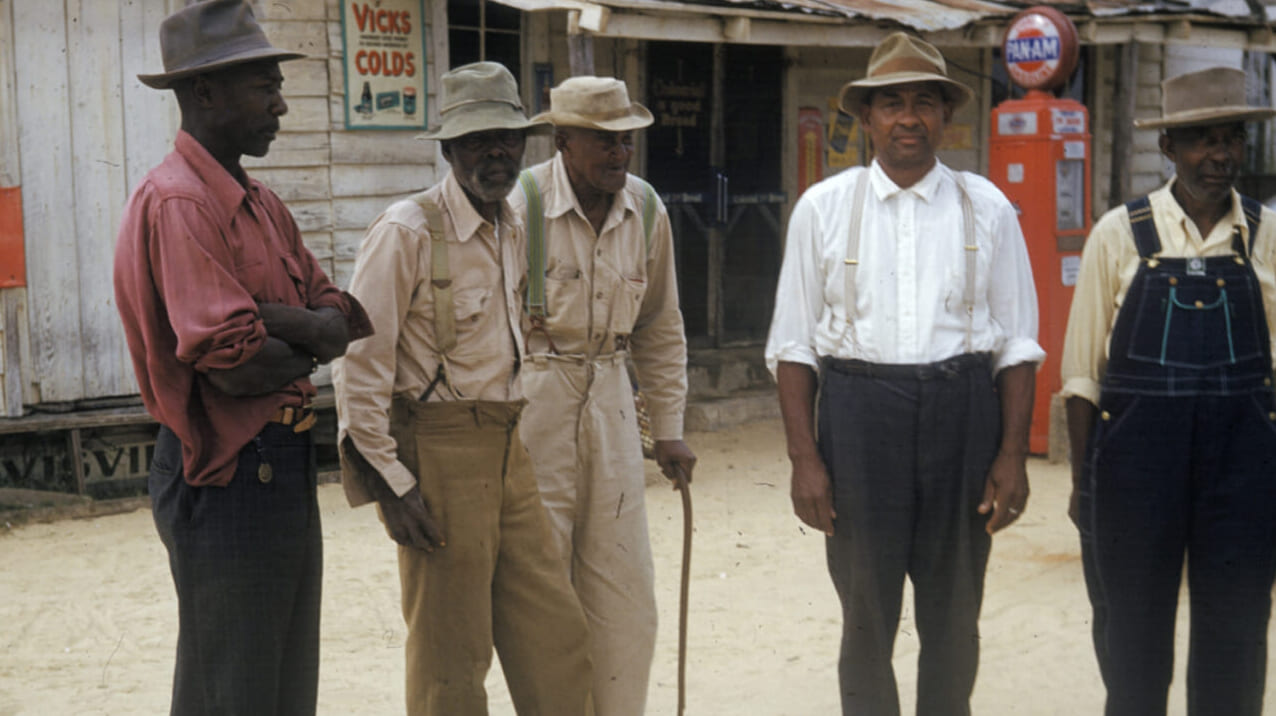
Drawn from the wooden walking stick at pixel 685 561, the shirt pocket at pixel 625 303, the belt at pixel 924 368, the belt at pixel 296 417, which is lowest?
the wooden walking stick at pixel 685 561

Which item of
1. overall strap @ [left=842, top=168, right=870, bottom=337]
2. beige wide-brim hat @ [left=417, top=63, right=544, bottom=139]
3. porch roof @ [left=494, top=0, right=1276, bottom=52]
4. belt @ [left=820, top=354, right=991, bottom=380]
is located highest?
porch roof @ [left=494, top=0, right=1276, bottom=52]

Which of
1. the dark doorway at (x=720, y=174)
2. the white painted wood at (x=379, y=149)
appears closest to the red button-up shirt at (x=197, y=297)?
the white painted wood at (x=379, y=149)

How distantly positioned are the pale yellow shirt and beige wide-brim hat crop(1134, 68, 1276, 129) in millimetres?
190

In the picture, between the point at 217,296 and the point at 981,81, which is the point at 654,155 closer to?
the point at 981,81

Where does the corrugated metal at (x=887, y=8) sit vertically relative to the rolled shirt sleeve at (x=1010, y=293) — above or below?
above

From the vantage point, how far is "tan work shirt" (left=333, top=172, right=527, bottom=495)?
3.34 meters

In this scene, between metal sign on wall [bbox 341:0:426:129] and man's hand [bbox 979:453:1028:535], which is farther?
metal sign on wall [bbox 341:0:426:129]

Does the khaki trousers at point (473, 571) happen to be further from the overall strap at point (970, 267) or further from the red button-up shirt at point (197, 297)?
the overall strap at point (970, 267)

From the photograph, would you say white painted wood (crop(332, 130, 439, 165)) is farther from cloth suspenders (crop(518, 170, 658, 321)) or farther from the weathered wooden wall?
cloth suspenders (crop(518, 170, 658, 321))

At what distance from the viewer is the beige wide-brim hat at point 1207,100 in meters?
3.61

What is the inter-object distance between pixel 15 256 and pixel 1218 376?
6320 millimetres

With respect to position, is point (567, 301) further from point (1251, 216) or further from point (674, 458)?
point (1251, 216)

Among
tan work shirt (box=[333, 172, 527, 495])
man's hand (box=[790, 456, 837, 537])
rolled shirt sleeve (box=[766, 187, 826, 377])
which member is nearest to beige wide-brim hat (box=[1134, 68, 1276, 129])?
rolled shirt sleeve (box=[766, 187, 826, 377])

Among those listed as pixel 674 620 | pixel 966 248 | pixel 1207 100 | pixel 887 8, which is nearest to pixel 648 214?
pixel 966 248
